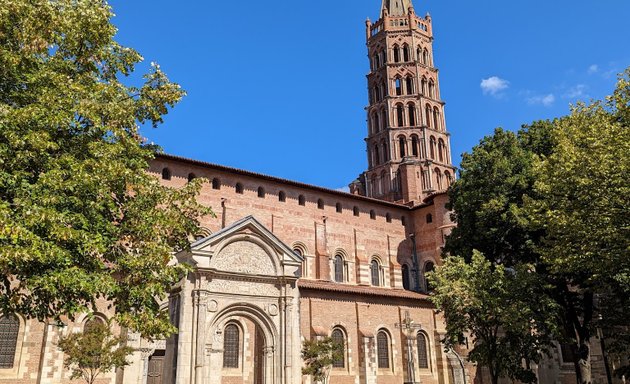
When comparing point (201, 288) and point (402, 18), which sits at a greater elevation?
point (402, 18)

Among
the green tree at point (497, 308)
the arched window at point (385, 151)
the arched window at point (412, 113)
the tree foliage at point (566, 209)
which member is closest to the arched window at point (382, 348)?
the tree foliage at point (566, 209)

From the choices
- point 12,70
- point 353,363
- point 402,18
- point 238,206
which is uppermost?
point 402,18

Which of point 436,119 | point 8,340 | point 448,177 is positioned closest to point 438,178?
point 448,177

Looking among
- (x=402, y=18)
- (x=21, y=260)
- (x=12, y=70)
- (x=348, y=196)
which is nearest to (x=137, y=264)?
(x=21, y=260)

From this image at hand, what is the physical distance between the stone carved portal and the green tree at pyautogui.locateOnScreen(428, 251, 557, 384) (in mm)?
8100

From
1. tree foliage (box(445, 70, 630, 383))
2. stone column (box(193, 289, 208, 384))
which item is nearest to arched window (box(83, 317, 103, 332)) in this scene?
stone column (box(193, 289, 208, 384))

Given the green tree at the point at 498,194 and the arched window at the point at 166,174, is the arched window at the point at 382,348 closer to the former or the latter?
the green tree at the point at 498,194

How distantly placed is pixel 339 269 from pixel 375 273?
341cm

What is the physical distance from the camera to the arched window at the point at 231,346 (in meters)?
28.3

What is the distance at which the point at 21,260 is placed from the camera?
11094 mm

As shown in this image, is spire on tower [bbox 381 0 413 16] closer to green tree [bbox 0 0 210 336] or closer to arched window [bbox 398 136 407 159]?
arched window [bbox 398 136 407 159]

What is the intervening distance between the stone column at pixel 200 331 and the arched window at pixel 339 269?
2085 cm

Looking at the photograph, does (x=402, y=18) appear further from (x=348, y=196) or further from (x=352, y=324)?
(x=352, y=324)

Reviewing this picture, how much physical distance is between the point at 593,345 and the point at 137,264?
2960 centimetres
